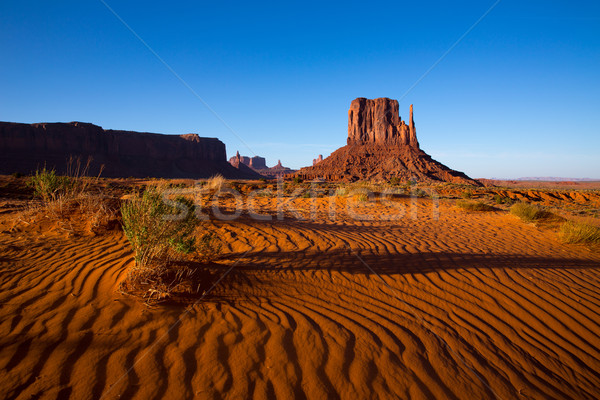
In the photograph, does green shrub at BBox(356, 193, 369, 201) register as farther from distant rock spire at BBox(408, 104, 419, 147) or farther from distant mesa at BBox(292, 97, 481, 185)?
distant rock spire at BBox(408, 104, 419, 147)

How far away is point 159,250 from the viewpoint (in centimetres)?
350

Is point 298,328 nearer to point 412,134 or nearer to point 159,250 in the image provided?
point 159,250

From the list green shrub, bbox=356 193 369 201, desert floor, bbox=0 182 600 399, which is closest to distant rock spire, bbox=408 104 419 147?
green shrub, bbox=356 193 369 201

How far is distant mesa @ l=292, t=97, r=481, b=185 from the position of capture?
2192 inches

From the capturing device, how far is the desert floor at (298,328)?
7.30ft

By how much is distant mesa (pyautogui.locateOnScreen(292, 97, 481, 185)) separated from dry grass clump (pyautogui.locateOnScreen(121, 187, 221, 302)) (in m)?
49.2

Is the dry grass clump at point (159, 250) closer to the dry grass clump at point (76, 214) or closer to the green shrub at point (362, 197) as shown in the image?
the dry grass clump at point (76, 214)

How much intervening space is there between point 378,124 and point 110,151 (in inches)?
3052

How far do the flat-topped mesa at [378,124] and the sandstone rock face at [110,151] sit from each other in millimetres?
41262

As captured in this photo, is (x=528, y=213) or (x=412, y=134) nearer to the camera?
(x=528, y=213)

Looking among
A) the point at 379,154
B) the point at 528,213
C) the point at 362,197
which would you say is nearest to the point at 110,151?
the point at 379,154

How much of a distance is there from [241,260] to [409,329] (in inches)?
109

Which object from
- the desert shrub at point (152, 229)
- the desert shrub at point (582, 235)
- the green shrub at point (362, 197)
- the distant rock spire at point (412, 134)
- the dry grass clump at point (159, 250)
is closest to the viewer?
the dry grass clump at point (159, 250)

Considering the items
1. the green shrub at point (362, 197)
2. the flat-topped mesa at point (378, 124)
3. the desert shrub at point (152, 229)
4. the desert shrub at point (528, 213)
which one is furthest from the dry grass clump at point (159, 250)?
the flat-topped mesa at point (378, 124)
